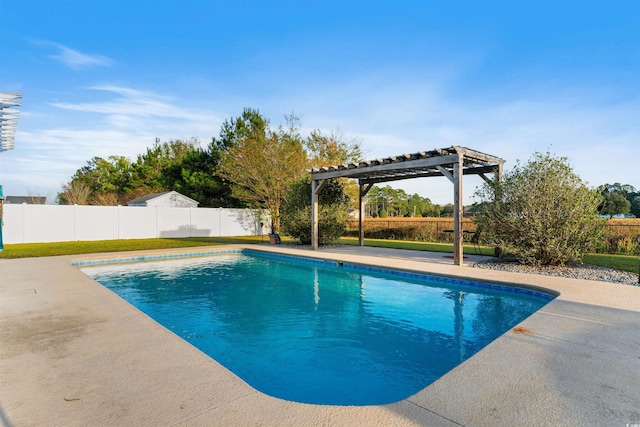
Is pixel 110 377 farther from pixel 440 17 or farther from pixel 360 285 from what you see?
pixel 440 17

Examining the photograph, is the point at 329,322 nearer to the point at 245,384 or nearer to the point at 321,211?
the point at 245,384

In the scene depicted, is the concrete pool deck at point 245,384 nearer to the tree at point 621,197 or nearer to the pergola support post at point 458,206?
the pergola support post at point 458,206

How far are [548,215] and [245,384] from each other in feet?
26.4

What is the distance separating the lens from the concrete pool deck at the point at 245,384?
216 centimetres

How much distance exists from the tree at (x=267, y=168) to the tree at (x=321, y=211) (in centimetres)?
379

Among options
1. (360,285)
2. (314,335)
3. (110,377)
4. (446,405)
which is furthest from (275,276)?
(446,405)

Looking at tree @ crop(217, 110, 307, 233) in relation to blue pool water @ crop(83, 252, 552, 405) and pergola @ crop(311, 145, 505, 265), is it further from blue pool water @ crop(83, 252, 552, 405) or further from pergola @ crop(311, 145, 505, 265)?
blue pool water @ crop(83, 252, 552, 405)

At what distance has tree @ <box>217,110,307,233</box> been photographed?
1892 centimetres

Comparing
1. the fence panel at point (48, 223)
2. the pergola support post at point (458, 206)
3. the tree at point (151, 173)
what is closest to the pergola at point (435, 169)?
the pergola support post at point (458, 206)

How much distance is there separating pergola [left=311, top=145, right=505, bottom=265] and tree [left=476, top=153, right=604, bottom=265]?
1.13m

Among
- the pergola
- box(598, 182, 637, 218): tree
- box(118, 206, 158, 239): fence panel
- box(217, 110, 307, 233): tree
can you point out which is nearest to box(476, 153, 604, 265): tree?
the pergola

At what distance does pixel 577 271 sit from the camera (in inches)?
300

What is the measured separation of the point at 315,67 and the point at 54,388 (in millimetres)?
13699

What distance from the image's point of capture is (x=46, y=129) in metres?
17.8
